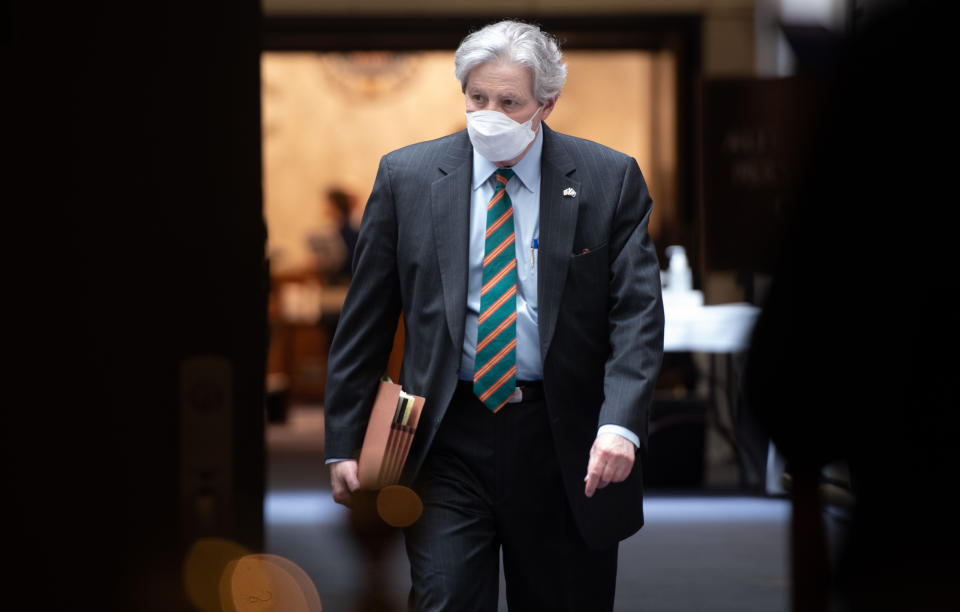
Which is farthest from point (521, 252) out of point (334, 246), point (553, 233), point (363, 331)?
point (334, 246)

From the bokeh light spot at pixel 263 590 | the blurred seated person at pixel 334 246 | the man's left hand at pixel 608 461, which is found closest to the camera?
the man's left hand at pixel 608 461

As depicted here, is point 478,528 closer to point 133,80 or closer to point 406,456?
point 406,456

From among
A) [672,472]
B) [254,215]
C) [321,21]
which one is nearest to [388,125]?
[321,21]

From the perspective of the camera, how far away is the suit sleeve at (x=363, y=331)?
2465 millimetres

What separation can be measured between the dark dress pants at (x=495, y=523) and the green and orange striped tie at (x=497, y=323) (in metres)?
0.05

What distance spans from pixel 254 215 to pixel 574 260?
0.80m

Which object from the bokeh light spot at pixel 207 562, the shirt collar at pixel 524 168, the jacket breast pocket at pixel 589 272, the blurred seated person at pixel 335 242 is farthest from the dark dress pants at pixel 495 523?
the blurred seated person at pixel 335 242

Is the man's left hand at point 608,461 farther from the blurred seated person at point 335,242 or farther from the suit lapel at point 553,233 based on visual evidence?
the blurred seated person at point 335,242

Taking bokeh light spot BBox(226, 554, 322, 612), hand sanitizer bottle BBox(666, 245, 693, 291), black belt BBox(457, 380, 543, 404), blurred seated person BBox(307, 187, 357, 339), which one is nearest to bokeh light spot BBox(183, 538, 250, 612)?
bokeh light spot BBox(226, 554, 322, 612)

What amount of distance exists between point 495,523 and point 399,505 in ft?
0.65

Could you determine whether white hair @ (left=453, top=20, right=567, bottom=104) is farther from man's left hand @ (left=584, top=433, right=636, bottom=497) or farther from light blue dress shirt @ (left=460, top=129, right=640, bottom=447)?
man's left hand @ (left=584, top=433, right=636, bottom=497)

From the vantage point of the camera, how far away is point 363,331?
2.48 m

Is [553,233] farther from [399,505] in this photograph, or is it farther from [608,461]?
[399,505]

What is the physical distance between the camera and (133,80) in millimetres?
2668
